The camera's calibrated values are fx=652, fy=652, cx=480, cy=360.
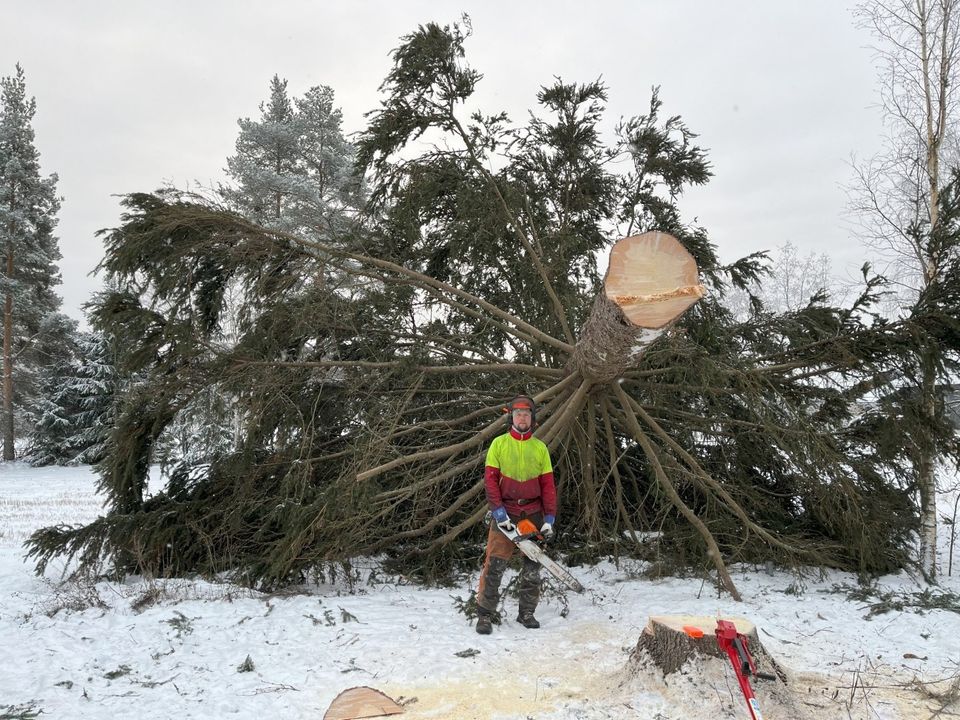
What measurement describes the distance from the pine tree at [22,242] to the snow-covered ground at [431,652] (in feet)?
56.0

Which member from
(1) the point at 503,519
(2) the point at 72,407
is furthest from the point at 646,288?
(2) the point at 72,407

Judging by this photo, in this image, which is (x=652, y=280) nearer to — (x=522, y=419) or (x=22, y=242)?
(x=522, y=419)

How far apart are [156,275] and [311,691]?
4349 mm

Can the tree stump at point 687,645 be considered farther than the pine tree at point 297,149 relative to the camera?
No

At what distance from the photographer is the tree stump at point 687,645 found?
3.41 meters

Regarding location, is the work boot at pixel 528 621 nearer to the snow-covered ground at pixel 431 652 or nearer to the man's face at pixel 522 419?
the snow-covered ground at pixel 431 652

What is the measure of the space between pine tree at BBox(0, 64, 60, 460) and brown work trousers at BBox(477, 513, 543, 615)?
19676 millimetres

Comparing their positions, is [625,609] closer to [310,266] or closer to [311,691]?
[311,691]

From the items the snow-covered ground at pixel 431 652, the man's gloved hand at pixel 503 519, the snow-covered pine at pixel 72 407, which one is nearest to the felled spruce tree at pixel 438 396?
the snow-covered ground at pixel 431 652

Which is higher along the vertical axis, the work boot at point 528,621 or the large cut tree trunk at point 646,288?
the large cut tree trunk at point 646,288

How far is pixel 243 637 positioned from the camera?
14.2 feet

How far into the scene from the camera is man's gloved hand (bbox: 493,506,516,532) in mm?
4723

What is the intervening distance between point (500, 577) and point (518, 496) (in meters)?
0.61

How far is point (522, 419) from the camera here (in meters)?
4.82
